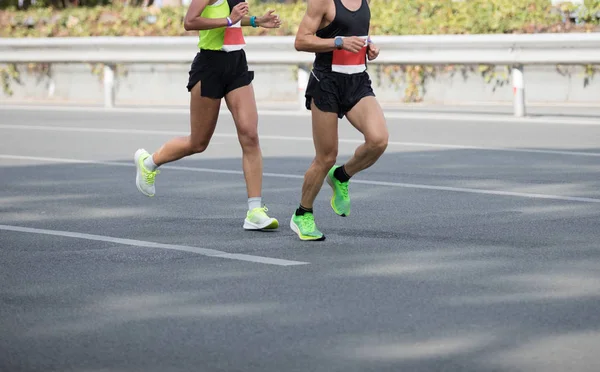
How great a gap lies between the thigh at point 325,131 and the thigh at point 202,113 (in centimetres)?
96

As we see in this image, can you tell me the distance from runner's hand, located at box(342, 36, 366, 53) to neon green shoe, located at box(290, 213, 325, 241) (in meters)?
1.06

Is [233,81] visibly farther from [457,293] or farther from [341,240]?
[457,293]

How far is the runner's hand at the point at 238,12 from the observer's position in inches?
360

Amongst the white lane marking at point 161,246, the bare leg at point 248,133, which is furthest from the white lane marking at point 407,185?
the white lane marking at point 161,246

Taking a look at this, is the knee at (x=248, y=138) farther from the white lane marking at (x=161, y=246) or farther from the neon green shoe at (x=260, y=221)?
the white lane marking at (x=161, y=246)

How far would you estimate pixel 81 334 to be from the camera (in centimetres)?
615

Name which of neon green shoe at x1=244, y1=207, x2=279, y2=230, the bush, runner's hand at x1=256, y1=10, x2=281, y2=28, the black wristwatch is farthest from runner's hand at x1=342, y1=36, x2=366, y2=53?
the bush

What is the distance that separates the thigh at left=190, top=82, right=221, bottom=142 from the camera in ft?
31.1

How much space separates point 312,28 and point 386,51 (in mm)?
11169

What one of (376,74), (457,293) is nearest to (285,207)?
(457,293)

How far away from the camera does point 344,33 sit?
8703 millimetres

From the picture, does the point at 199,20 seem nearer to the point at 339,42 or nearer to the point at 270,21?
the point at 270,21

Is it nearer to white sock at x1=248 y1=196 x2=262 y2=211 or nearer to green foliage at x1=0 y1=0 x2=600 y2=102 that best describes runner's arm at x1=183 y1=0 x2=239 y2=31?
white sock at x1=248 y1=196 x2=262 y2=211

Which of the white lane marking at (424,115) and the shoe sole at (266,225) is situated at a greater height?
the shoe sole at (266,225)
